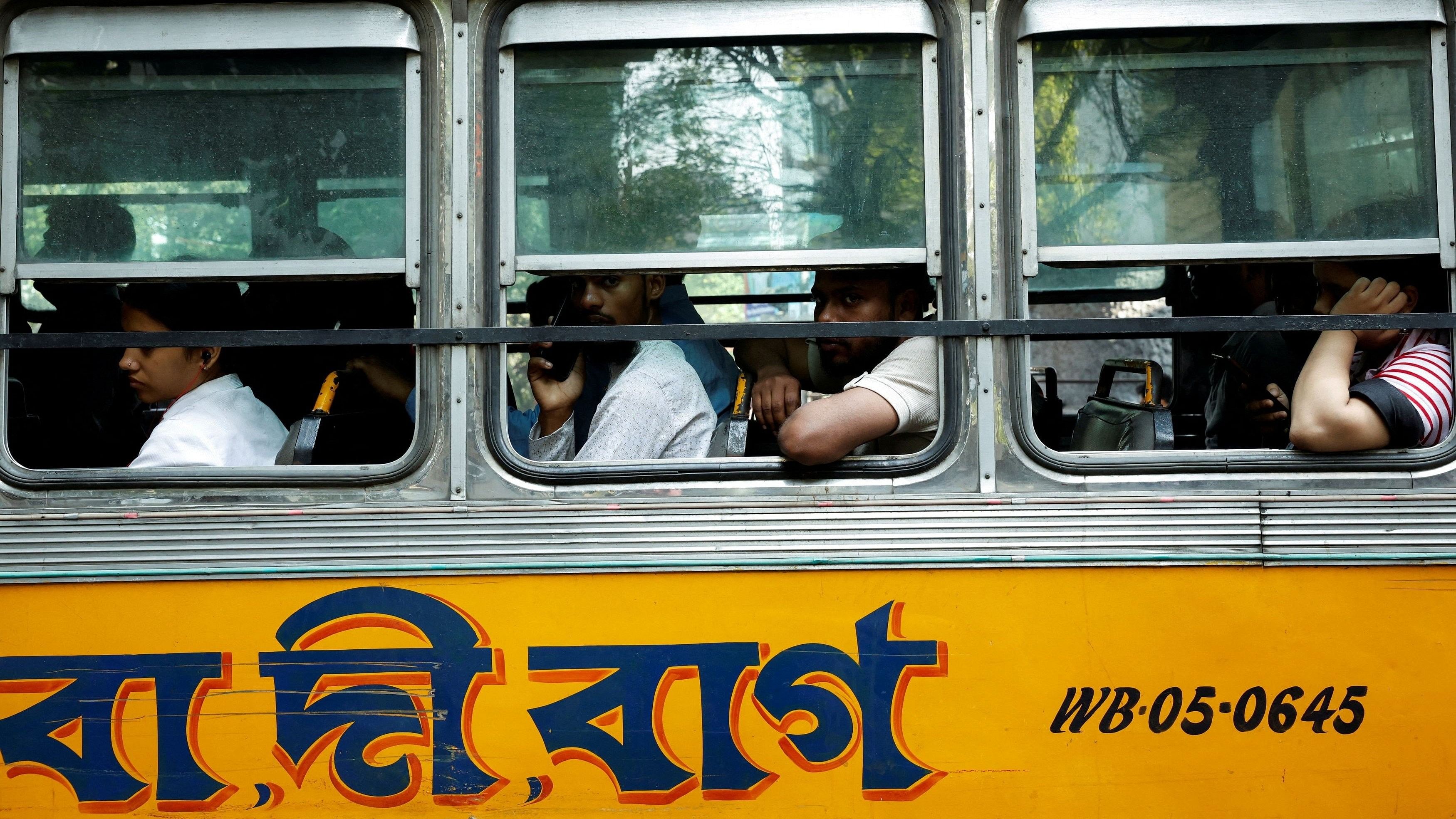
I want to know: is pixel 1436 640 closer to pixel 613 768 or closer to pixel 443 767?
pixel 613 768

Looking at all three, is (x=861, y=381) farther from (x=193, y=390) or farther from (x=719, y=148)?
(x=193, y=390)

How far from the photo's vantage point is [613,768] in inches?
81.8

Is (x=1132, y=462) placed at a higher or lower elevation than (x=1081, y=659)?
higher

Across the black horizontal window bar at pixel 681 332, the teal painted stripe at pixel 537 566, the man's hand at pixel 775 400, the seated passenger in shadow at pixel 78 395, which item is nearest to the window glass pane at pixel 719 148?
the black horizontal window bar at pixel 681 332

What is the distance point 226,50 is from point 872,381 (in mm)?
1500

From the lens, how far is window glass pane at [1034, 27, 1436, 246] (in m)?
2.13

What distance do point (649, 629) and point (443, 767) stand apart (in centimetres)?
49

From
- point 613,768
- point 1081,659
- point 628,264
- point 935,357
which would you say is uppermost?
point 628,264

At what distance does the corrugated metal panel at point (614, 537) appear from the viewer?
6.82 feet

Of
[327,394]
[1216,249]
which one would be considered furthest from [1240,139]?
[327,394]

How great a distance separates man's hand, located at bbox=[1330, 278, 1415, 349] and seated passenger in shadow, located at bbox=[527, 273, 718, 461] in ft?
4.55

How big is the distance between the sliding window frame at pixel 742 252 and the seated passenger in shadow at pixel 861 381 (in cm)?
6

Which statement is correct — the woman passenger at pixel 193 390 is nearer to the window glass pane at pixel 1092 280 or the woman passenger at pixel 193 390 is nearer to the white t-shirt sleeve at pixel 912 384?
the white t-shirt sleeve at pixel 912 384

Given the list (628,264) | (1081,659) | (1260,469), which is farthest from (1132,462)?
(628,264)
